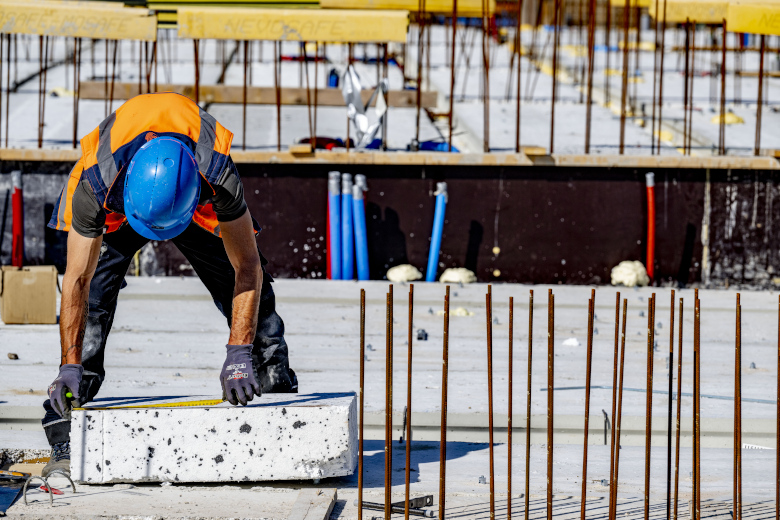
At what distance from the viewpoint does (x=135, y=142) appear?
12.6 feet

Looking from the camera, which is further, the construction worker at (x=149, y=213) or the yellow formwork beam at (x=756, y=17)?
the yellow formwork beam at (x=756, y=17)

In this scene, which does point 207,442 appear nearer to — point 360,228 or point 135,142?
point 135,142

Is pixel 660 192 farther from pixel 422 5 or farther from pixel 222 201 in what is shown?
pixel 222 201

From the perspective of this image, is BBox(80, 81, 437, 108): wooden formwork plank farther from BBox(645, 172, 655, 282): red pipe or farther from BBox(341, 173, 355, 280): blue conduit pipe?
BBox(645, 172, 655, 282): red pipe

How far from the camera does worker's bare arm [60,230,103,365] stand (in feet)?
12.6

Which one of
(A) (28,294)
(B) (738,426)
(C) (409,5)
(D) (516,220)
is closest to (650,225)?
(D) (516,220)

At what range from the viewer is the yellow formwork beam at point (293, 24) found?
7.81 meters

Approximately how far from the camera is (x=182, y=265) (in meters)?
7.95

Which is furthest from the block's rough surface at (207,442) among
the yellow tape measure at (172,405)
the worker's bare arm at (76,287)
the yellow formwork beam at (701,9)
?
the yellow formwork beam at (701,9)

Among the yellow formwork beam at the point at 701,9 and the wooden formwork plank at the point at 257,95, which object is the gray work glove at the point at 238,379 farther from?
the wooden formwork plank at the point at 257,95

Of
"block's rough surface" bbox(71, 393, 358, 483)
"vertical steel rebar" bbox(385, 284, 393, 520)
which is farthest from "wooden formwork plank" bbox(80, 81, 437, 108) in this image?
"vertical steel rebar" bbox(385, 284, 393, 520)

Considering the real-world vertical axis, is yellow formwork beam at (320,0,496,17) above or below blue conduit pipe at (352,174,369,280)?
above

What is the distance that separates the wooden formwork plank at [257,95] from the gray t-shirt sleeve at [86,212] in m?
6.73

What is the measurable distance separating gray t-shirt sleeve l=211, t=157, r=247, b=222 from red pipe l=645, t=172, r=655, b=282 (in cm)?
466
